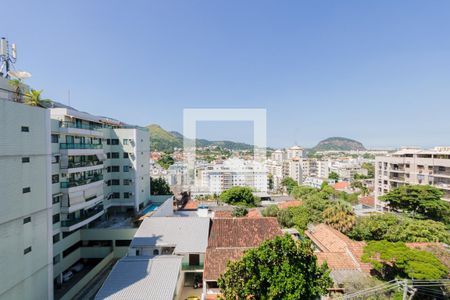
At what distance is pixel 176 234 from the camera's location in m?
18.3

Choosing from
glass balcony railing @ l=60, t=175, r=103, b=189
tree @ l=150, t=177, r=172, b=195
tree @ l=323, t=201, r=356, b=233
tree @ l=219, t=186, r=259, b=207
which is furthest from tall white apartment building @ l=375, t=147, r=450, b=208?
glass balcony railing @ l=60, t=175, r=103, b=189

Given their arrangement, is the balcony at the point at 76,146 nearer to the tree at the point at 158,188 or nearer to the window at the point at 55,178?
the window at the point at 55,178

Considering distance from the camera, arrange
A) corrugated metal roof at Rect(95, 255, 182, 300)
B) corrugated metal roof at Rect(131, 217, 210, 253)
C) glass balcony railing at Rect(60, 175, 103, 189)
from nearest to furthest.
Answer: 1. corrugated metal roof at Rect(95, 255, 182, 300)
2. corrugated metal roof at Rect(131, 217, 210, 253)
3. glass balcony railing at Rect(60, 175, 103, 189)

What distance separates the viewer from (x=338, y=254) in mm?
16438

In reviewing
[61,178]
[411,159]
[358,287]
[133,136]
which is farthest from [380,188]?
[61,178]

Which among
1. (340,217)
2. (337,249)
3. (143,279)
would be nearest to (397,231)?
(340,217)

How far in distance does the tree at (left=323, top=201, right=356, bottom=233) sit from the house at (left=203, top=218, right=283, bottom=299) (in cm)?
690

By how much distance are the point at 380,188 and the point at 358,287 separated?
36.0m

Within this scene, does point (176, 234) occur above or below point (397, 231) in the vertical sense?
above

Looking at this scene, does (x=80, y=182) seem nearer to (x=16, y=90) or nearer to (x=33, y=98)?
(x=33, y=98)

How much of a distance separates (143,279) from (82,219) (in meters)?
8.84

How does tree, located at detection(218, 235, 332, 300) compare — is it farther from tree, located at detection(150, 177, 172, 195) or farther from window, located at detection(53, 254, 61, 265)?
tree, located at detection(150, 177, 172, 195)

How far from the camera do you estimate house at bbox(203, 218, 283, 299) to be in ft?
46.4

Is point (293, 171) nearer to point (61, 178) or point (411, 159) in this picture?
point (411, 159)
